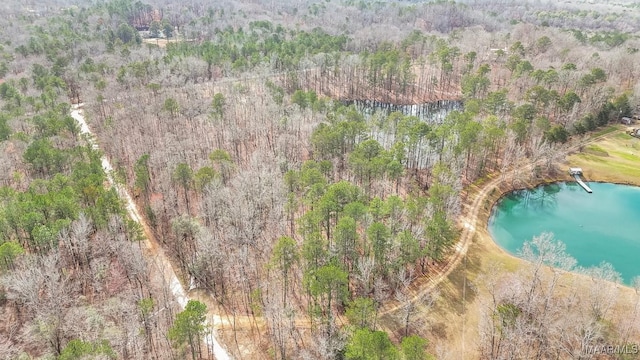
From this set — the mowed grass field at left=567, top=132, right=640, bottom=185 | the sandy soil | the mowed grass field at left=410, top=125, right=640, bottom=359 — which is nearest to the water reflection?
the mowed grass field at left=567, top=132, right=640, bottom=185

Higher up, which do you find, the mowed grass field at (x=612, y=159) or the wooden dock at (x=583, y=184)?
the mowed grass field at (x=612, y=159)

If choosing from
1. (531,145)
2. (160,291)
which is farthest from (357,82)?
(160,291)

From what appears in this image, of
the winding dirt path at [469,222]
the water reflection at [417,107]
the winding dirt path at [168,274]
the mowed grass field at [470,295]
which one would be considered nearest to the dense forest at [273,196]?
the mowed grass field at [470,295]

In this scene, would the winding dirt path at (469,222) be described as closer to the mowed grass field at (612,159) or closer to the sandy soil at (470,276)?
the sandy soil at (470,276)

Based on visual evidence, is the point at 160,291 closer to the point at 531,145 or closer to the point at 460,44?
the point at 531,145

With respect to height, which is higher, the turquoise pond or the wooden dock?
the wooden dock

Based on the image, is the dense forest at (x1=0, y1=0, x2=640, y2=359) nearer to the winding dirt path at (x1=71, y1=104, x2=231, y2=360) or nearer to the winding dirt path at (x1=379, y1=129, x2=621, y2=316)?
the winding dirt path at (x1=71, y1=104, x2=231, y2=360)
